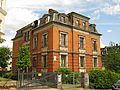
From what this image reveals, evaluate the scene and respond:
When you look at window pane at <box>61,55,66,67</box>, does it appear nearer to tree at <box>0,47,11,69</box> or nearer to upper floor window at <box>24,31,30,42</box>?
upper floor window at <box>24,31,30,42</box>

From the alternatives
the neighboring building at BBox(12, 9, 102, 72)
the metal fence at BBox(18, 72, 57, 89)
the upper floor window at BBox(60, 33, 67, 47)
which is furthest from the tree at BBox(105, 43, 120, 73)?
the metal fence at BBox(18, 72, 57, 89)

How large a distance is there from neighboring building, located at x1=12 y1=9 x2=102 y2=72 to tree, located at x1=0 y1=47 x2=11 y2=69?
6.65 meters

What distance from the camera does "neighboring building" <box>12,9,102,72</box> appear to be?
1325 inches

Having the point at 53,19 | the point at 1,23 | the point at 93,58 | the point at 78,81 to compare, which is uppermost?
the point at 53,19

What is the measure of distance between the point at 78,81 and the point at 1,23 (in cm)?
1220

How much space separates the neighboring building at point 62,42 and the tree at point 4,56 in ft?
21.8

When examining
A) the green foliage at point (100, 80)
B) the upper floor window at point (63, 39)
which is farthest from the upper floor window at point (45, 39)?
the green foliage at point (100, 80)

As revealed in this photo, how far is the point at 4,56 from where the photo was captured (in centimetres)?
4503

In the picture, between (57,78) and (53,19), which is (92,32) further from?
(57,78)

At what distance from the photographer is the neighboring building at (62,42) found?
3366cm

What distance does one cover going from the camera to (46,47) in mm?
34781

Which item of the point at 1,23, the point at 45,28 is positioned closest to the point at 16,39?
the point at 45,28

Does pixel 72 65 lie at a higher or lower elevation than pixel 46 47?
lower

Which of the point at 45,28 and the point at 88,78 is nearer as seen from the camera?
the point at 88,78
